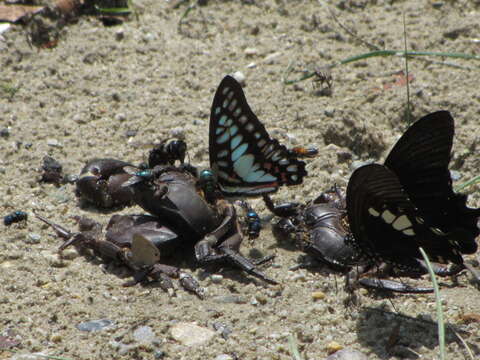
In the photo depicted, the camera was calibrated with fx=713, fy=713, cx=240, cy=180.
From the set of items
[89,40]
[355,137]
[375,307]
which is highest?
[89,40]

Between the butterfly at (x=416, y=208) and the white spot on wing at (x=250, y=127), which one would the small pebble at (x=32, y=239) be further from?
the butterfly at (x=416, y=208)

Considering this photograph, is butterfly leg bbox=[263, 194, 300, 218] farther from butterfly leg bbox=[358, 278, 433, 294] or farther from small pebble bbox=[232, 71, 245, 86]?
small pebble bbox=[232, 71, 245, 86]

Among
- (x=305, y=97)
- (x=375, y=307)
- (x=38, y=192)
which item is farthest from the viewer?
(x=305, y=97)

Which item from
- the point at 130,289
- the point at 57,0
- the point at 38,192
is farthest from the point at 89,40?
the point at 130,289

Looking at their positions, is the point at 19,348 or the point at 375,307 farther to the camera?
the point at 375,307

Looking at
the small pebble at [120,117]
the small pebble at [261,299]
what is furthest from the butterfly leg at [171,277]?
the small pebble at [120,117]

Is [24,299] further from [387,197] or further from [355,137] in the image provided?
[355,137]
